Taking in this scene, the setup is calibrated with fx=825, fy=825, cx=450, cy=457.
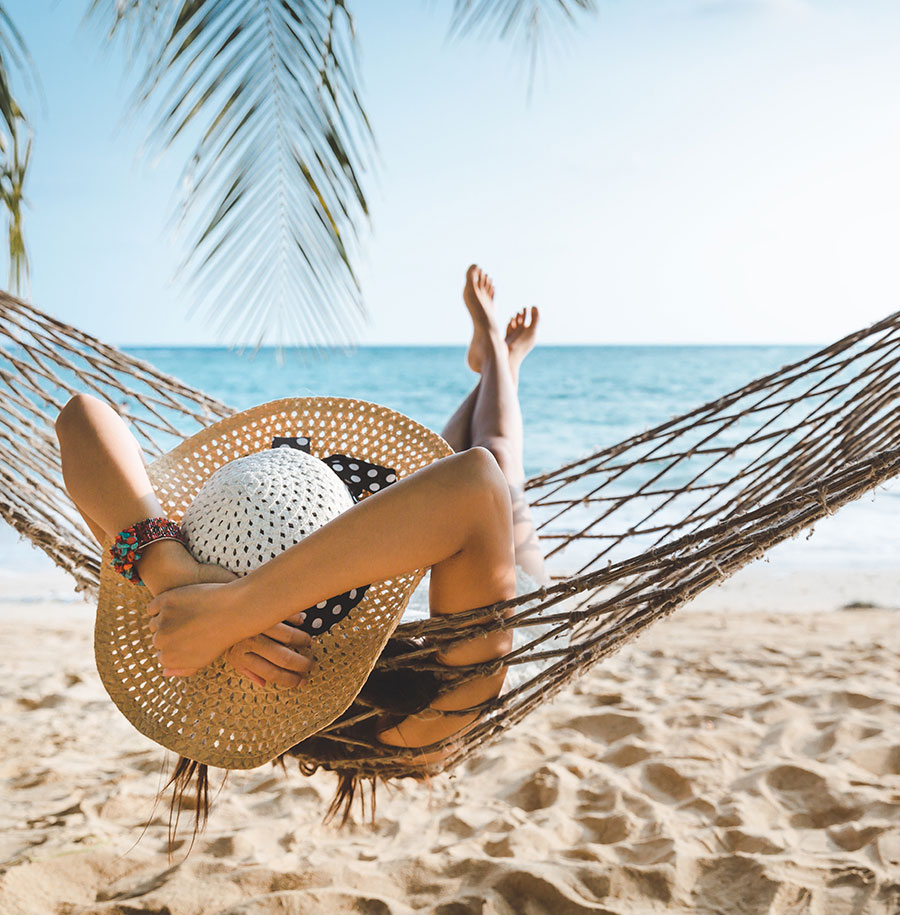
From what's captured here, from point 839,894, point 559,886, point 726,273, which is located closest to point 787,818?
point 839,894

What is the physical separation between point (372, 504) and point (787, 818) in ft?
3.41

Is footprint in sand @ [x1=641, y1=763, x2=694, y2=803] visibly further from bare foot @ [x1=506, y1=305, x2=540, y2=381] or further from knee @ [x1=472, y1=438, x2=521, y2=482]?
bare foot @ [x1=506, y1=305, x2=540, y2=381]

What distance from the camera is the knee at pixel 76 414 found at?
909 millimetres

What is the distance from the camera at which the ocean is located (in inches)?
172

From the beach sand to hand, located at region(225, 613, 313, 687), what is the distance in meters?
0.47

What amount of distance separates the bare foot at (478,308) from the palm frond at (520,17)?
61 cm

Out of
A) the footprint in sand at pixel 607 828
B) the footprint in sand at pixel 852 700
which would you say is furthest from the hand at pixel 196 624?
the footprint in sand at pixel 852 700

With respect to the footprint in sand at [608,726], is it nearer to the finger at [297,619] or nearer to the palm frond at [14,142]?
the finger at [297,619]

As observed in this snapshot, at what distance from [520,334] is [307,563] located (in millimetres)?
1205

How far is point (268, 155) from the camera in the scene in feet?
2.82

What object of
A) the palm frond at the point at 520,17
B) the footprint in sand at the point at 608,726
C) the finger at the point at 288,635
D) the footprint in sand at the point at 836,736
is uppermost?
the palm frond at the point at 520,17

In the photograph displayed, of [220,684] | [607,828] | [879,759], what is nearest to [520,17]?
[220,684]

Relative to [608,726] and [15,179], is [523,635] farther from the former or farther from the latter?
[15,179]

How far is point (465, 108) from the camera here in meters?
3.69
